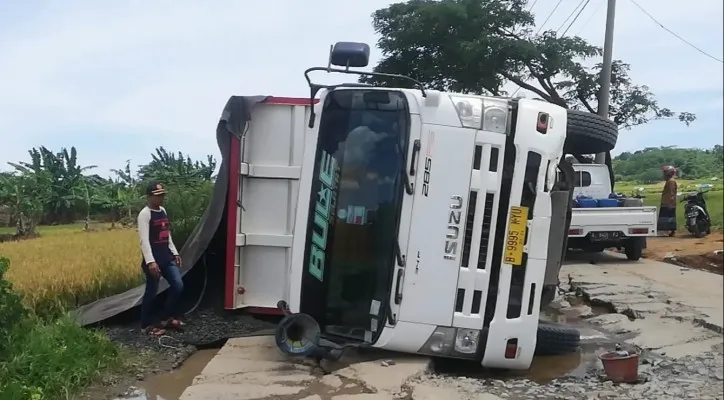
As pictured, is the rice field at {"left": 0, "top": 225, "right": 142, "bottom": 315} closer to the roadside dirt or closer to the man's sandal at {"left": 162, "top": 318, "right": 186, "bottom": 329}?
the man's sandal at {"left": 162, "top": 318, "right": 186, "bottom": 329}

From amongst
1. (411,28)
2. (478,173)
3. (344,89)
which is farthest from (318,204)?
(411,28)

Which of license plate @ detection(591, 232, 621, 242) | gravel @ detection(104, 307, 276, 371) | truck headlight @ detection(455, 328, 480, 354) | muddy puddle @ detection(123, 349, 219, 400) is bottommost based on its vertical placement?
muddy puddle @ detection(123, 349, 219, 400)

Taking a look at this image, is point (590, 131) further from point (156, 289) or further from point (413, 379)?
point (156, 289)

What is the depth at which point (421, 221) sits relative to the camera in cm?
441

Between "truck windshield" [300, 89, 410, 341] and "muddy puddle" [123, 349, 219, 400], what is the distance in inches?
38.4

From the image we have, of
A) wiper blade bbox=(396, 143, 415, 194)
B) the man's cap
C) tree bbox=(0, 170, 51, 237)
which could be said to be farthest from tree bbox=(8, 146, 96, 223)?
wiper blade bbox=(396, 143, 415, 194)

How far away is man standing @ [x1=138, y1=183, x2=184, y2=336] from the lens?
5801 mm

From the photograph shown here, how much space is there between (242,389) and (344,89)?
1.99 m

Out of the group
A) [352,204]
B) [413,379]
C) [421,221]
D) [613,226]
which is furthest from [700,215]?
[613,226]

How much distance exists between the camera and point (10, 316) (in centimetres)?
507

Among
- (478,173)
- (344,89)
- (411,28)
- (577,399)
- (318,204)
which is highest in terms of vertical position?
(411,28)

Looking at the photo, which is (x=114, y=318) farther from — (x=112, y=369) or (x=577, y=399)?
(x=577, y=399)

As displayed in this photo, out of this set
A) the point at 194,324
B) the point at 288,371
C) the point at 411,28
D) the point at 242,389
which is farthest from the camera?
the point at 411,28

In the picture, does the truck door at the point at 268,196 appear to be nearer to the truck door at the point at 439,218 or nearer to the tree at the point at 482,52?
the truck door at the point at 439,218
